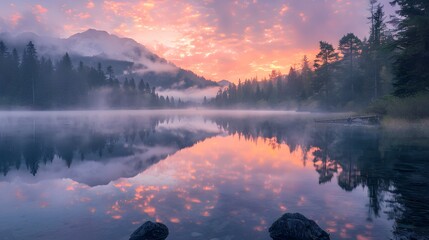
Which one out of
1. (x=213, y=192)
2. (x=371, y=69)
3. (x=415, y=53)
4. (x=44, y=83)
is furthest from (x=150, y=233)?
(x=44, y=83)

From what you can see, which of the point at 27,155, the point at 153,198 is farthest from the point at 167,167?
the point at 27,155

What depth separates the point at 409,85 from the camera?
31375mm

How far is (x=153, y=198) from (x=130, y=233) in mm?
3157

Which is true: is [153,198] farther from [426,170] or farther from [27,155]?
[27,155]

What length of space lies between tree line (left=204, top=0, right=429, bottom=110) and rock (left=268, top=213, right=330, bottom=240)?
29.8 meters

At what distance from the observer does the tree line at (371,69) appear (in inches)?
1198

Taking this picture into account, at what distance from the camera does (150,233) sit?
711 cm

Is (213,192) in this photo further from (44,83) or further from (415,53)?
(44,83)

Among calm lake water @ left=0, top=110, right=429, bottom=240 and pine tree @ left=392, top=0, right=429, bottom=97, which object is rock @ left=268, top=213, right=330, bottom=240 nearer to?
calm lake water @ left=0, top=110, right=429, bottom=240

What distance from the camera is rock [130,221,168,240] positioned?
707 centimetres

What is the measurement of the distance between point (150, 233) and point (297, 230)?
358 cm

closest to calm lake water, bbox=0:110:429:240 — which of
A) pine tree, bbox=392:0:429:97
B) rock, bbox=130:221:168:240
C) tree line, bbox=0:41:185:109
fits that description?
rock, bbox=130:221:168:240

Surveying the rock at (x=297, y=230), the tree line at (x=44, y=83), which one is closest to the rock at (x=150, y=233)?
the rock at (x=297, y=230)

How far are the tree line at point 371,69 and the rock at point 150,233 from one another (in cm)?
3220
